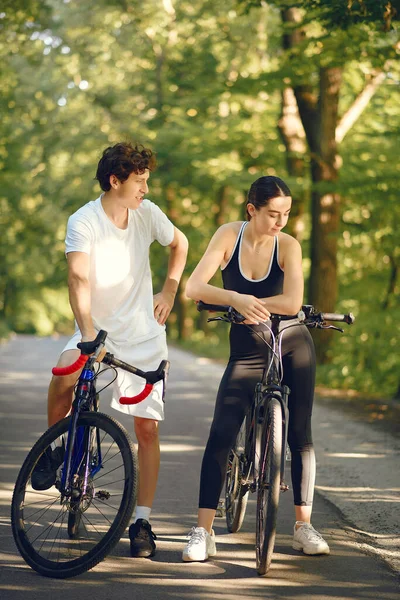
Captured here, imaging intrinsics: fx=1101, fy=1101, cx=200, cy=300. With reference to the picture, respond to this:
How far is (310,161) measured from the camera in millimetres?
19359

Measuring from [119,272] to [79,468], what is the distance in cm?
104

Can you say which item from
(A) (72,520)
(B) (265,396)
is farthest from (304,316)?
(A) (72,520)

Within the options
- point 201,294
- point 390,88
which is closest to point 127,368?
point 201,294

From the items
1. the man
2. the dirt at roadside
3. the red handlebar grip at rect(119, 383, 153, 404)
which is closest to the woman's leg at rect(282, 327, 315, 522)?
the man

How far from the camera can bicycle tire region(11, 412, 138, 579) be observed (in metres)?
5.09

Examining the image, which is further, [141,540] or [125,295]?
[125,295]

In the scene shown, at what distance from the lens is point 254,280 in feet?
18.7

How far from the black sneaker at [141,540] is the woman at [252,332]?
0.72ft

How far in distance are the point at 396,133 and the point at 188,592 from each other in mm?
11342

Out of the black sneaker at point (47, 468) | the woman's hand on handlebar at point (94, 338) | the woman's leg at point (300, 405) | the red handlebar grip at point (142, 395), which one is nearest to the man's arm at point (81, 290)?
the woman's hand on handlebar at point (94, 338)

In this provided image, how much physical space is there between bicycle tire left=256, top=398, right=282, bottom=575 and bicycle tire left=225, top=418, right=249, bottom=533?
16.9 inches

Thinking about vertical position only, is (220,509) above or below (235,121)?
below

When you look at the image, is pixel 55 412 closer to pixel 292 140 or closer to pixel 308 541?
pixel 308 541

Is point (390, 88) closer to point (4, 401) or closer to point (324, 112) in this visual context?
point (324, 112)
